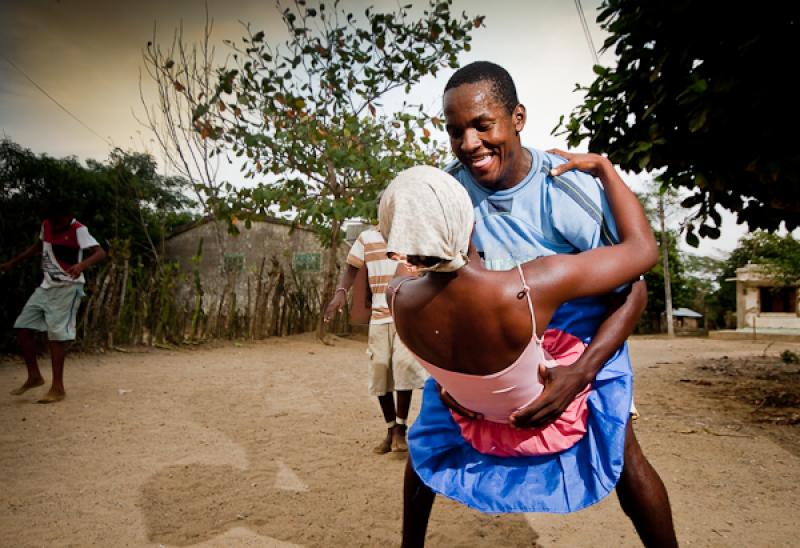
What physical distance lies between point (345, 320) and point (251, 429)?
781 centimetres

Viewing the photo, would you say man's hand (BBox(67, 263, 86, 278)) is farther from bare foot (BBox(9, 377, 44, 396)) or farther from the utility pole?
the utility pole

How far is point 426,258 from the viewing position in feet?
4.25

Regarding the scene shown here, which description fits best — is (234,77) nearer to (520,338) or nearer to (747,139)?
(747,139)

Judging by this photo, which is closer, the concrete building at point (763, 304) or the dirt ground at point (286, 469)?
the dirt ground at point (286, 469)

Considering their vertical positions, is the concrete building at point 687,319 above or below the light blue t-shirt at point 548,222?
below

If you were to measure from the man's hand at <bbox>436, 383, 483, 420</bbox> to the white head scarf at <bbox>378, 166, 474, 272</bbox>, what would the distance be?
572 millimetres

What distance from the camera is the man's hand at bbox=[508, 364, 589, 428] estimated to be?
4.83 feet

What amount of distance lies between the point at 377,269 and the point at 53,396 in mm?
3520

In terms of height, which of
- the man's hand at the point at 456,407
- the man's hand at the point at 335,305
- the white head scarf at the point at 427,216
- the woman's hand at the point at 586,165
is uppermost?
the woman's hand at the point at 586,165

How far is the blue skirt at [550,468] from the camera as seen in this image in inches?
59.7

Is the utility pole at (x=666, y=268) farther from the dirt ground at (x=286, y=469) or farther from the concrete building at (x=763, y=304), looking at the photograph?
the dirt ground at (x=286, y=469)

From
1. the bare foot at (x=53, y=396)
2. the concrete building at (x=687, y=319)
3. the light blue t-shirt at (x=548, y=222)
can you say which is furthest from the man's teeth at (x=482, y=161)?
the concrete building at (x=687, y=319)

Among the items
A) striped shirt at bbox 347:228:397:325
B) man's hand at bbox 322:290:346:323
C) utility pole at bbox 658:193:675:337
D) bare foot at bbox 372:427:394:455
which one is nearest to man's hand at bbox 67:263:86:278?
man's hand at bbox 322:290:346:323

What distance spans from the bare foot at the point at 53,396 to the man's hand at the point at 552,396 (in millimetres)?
5148
